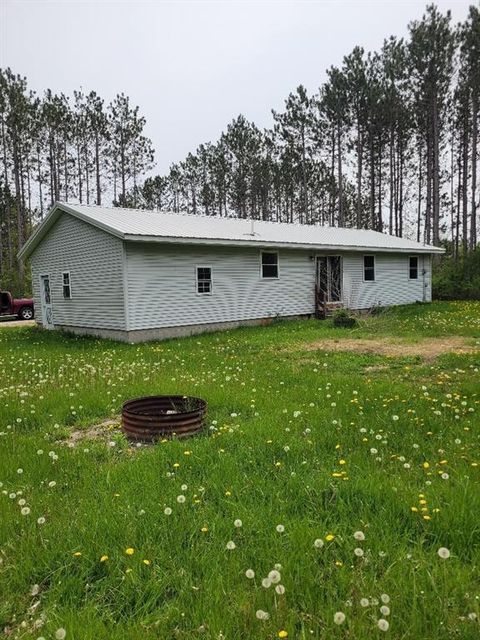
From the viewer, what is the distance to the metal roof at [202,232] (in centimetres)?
1348

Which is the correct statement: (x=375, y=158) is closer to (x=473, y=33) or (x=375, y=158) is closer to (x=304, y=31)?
(x=473, y=33)

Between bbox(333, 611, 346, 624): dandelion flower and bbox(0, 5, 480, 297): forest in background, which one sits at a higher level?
bbox(0, 5, 480, 297): forest in background

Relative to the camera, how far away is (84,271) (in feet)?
49.2

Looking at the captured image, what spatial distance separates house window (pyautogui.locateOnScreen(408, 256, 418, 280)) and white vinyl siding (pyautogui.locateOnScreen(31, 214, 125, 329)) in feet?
49.7

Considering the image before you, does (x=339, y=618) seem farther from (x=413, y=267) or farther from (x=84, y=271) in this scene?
(x=413, y=267)

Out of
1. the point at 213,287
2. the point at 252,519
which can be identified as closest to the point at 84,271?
the point at 213,287

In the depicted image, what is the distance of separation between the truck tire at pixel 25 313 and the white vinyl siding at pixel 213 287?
13.8 metres

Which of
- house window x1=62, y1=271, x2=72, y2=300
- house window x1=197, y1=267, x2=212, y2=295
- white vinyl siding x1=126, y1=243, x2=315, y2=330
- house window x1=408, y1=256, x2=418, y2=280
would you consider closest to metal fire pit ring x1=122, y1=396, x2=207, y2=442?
white vinyl siding x1=126, y1=243, x2=315, y2=330

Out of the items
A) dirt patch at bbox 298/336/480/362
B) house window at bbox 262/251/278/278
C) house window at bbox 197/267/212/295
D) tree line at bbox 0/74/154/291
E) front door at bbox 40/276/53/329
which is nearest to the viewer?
dirt patch at bbox 298/336/480/362

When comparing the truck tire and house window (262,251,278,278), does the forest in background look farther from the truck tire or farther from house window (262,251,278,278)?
house window (262,251,278,278)

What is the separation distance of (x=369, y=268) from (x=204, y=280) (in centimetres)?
893

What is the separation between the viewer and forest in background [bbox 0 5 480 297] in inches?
1051

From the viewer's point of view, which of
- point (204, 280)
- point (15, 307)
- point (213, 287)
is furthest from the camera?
point (15, 307)

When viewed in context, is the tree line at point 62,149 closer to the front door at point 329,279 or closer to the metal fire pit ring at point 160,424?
the front door at point 329,279
